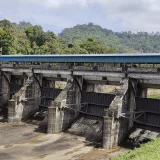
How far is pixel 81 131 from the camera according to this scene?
41.1 m

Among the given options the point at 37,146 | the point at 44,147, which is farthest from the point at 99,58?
the point at 37,146

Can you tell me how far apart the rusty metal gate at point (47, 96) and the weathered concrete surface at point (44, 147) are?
8.33 metres

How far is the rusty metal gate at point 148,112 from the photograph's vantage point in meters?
37.0

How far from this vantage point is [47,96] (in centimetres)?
5156

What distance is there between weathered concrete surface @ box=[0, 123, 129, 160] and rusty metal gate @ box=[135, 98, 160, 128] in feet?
19.2

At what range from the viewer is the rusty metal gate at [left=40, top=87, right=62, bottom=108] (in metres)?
50.5

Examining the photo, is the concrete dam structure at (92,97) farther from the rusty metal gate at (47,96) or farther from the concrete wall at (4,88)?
the concrete wall at (4,88)

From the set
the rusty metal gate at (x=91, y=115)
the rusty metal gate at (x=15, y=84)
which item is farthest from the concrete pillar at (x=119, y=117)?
the rusty metal gate at (x=15, y=84)

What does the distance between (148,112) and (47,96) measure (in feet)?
67.5

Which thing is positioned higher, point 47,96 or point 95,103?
point 47,96

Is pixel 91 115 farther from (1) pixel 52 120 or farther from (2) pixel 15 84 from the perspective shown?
(2) pixel 15 84

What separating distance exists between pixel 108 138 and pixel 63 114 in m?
10.7

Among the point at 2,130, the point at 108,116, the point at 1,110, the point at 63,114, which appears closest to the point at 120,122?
the point at 108,116

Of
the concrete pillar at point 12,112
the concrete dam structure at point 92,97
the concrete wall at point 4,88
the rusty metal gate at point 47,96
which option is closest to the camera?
the concrete dam structure at point 92,97
